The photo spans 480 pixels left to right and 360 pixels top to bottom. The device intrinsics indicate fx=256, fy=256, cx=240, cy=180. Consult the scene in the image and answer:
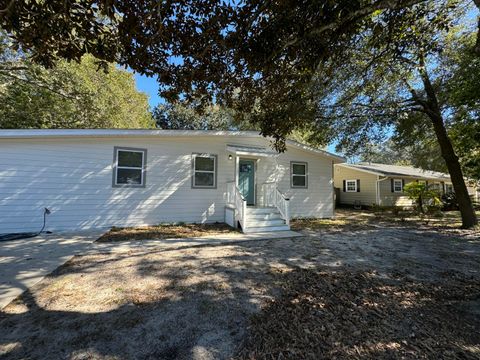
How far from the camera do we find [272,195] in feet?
32.0

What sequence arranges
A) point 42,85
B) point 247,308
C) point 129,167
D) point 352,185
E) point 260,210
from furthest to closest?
point 352,185 → point 42,85 → point 260,210 → point 129,167 → point 247,308

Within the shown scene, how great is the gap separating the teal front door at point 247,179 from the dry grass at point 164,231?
1651 mm

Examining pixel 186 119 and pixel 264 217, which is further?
pixel 186 119

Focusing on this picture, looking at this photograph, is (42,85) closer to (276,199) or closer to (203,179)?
(203,179)

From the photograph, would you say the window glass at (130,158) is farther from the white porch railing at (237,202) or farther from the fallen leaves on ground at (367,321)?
the fallen leaves on ground at (367,321)

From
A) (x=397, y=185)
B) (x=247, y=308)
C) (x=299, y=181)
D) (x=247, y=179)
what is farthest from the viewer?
(x=397, y=185)

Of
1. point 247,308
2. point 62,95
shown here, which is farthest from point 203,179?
point 62,95

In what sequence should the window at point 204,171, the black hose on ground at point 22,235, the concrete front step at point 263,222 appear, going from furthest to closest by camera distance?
1. the window at point 204,171
2. the concrete front step at point 263,222
3. the black hose on ground at point 22,235

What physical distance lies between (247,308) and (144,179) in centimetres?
671

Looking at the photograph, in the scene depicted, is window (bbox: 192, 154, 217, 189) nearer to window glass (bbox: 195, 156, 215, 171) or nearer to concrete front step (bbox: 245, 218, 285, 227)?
window glass (bbox: 195, 156, 215, 171)

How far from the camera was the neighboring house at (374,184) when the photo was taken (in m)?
17.3

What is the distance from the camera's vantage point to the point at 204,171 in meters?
9.52

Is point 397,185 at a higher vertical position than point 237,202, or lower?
higher

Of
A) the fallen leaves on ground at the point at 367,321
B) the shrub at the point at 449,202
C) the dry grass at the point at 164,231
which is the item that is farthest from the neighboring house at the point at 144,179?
the shrub at the point at 449,202
